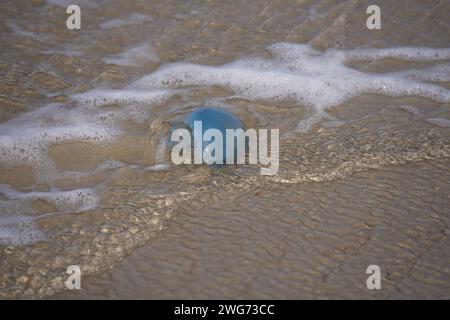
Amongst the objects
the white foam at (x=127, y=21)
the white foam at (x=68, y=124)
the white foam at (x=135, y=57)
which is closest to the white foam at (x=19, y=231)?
the white foam at (x=68, y=124)

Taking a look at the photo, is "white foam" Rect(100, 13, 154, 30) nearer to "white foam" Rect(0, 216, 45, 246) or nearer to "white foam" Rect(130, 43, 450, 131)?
"white foam" Rect(130, 43, 450, 131)

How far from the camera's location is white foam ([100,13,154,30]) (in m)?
4.19

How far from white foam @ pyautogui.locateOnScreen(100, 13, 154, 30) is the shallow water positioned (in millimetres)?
18

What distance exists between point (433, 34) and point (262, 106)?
1.73 metres

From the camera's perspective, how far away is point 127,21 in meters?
4.24

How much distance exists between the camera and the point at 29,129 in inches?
122

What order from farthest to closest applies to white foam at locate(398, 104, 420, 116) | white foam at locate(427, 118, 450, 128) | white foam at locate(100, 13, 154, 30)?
white foam at locate(100, 13, 154, 30)
white foam at locate(398, 104, 420, 116)
white foam at locate(427, 118, 450, 128)

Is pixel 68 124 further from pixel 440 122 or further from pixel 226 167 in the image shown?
pixel 440 122

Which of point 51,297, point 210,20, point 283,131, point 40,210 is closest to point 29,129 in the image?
point 40,210

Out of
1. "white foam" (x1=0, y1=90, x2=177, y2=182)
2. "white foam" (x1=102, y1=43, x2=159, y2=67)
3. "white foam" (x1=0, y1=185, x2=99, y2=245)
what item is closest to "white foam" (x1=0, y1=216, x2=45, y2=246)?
"white foam" (x1=0, y1=185, x2=99, y2=245)

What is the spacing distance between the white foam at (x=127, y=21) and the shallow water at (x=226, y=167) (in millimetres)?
18
